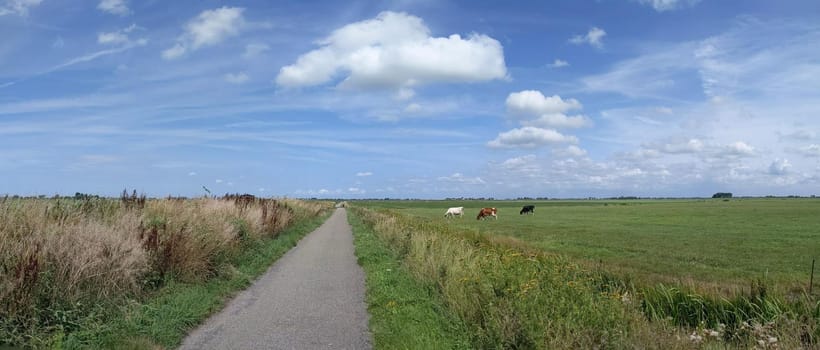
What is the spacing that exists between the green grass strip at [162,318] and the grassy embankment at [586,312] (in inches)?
163

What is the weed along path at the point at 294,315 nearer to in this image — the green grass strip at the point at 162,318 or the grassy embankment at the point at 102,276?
the green grass strip at the point at 162,318

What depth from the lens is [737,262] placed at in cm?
1833

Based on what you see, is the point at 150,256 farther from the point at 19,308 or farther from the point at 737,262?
the point at 737,262

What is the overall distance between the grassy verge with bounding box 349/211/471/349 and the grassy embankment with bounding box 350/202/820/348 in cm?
23

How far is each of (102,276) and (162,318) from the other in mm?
1220

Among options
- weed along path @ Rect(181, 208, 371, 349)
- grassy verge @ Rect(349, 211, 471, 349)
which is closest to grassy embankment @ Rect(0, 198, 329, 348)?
weed along path @ Rect(181, 208, 371, 349)

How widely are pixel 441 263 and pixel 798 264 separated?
13.5m

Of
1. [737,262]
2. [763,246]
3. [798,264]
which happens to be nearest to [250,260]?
[737,262]

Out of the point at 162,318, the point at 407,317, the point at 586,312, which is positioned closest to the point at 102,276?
the point at 162,318

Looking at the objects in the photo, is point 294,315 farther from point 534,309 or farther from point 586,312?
point 586,312

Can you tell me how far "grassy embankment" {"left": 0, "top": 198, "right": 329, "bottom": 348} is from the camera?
6.57m

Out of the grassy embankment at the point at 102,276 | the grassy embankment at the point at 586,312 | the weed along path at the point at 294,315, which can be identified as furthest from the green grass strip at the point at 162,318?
the grassy embankment at the point at 586,312

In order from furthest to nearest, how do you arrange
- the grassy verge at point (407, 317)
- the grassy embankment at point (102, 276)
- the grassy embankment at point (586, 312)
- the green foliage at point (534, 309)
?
the grassy verge at point (407, 317) → the grassy embankment at point (102, 276) → the grassy embankment at point (586, 312) → the green foliage at point (534, 309)

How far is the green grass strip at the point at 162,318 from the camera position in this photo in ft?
→ 21.7
